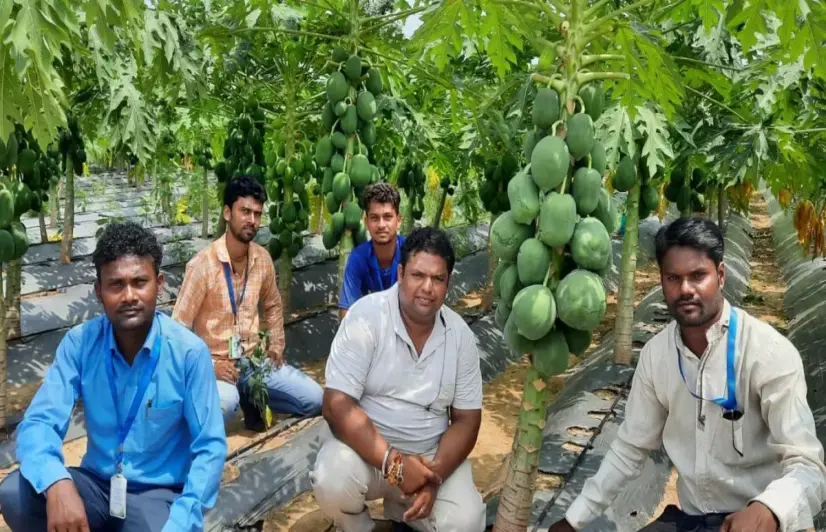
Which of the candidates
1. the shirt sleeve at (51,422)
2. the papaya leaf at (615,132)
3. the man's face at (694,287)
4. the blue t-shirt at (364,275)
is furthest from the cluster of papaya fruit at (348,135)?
the man's face at (694,287)

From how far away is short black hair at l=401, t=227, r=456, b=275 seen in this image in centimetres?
276

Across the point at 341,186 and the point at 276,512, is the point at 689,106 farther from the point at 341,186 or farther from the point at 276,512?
the point at 276,512

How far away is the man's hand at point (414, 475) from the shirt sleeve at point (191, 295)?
1.77m

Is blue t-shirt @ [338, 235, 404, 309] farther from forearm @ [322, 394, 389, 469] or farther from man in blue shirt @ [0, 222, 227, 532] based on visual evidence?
man in blue shirt @ [0, 222, 227, 532]

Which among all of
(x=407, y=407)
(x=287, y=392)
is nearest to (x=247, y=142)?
(x=287, y=392)

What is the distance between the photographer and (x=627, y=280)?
16.2ft

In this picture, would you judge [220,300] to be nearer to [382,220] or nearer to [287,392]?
[287,392]

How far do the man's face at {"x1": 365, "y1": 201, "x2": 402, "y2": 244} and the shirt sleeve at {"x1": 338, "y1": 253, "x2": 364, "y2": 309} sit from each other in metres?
0.20

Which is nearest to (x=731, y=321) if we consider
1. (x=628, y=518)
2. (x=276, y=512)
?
(x=628, y=518)

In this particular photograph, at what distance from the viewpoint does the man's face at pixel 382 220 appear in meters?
4.02

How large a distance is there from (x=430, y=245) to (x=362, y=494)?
94cm

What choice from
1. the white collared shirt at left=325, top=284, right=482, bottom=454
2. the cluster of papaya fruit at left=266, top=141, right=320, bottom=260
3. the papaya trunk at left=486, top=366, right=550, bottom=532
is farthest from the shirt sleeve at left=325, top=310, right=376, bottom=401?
the cluster of papaya fruit at left=266, top=141, right=320, bottom=260

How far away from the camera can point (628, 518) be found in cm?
309

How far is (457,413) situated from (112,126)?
3.53 meters
